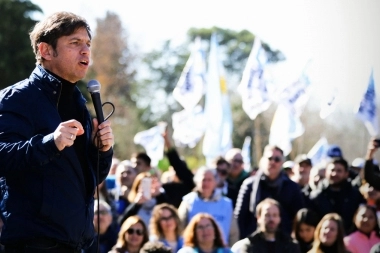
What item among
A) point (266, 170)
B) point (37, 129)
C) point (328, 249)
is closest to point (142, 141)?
point (266, 170)

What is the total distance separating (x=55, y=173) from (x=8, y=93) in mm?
422

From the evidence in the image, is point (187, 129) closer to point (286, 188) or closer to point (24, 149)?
point (286, 188)

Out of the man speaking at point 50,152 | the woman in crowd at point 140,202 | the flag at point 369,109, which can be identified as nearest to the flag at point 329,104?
the flag at point 369,109

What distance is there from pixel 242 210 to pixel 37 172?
6801mm

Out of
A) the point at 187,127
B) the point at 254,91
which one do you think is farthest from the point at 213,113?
the point at 254,91

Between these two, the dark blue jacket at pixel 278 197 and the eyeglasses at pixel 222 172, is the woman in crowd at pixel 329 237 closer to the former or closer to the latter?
the dark blue jacket at pixel 278 197

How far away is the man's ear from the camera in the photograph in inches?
175

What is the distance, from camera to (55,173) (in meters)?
4.28

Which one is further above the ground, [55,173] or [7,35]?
[7,35]

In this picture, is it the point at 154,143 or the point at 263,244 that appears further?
the point at 154,143

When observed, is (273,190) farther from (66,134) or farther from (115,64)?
(115,64)

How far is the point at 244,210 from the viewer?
428 inches

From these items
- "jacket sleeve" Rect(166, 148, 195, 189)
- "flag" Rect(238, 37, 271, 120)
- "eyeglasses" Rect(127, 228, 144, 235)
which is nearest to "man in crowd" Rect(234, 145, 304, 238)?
"jacket sleeve" Rect(166, 148, 195, 189)

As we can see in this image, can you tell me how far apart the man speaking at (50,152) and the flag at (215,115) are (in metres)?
12.0
